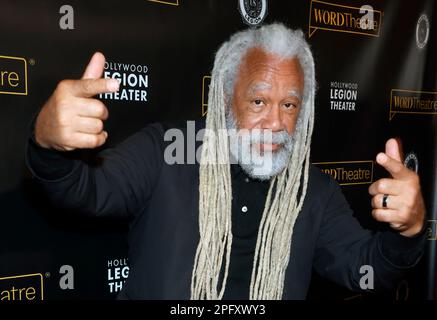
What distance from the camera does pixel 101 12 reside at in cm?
158

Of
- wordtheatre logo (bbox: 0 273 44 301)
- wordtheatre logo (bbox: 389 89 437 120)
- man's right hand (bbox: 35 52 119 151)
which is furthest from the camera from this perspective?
wordtheatre logo (bbox: 389 89 437 120)

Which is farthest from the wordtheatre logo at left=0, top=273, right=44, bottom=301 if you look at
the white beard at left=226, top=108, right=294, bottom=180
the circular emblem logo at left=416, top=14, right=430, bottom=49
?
the circular emblem logo at left=416, top=14, right=430, bottom=49

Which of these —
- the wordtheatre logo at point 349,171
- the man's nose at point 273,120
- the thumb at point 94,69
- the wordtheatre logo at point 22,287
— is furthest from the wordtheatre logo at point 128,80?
the wordtheatre logo at point 349,171

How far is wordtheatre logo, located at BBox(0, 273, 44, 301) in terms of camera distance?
4.89 feet

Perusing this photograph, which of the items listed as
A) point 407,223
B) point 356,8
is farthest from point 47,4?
point 356,8

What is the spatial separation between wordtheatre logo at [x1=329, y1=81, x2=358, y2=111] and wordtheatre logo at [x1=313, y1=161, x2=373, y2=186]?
257 millimetres

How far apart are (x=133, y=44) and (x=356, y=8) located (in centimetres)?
115

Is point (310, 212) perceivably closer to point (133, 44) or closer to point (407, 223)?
point (407, 223)

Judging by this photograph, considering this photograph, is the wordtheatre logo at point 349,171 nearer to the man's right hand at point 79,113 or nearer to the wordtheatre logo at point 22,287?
the wordtheatre logo at point 22,287

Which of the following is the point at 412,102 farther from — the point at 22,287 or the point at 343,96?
the point at 22,287

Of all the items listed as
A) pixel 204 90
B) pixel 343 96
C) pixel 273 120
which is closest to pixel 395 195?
pixel 273 120

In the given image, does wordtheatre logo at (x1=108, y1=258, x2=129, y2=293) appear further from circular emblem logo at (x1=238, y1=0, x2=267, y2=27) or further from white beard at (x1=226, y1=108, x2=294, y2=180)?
circular emblem logo at (x1=238, y1=0, x2=267, y2=27)

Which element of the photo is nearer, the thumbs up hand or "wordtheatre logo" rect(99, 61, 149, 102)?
the thumbs up hand

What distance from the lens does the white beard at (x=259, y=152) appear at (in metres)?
1.40
